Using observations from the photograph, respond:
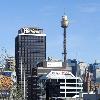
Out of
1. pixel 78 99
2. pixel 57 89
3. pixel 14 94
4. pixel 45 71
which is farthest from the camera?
pixel 45 71

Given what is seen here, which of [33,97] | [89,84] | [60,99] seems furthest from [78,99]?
[89,84]

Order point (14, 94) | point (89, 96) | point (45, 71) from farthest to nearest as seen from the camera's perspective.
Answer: point (45, 71) < point (89, 96) < point (14, 94)

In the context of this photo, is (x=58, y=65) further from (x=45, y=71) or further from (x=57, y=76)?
(x=57, y=76)

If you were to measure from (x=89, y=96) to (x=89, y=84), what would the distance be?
84066mm

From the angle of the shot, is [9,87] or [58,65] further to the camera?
[58,65]

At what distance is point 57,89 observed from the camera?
13638cm

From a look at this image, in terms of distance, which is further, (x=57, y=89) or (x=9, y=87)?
(x=57, y=89)

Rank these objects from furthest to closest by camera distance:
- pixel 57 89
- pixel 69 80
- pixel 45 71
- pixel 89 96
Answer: pixel 45 71, pixel 69 80, pixel 57 89, pixel 89 96

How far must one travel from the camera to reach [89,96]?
11300cm

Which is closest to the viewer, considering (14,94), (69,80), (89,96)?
(14,94)

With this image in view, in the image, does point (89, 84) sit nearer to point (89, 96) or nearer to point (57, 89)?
point (57, 89)

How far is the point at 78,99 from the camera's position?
12638 cm

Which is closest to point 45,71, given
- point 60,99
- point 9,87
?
point 60,99

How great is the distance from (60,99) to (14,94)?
61.4 meters
